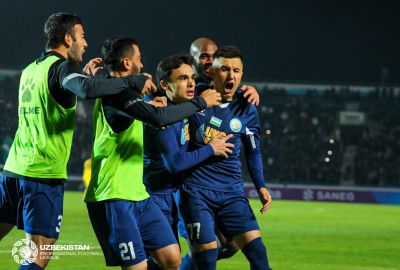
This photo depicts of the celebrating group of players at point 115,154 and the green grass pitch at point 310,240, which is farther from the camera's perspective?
the green grass pitch at point 310,240

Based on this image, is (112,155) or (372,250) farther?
(372,250)

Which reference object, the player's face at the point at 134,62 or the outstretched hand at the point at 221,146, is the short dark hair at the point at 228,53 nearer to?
the outstretched hand at the point at 221,146

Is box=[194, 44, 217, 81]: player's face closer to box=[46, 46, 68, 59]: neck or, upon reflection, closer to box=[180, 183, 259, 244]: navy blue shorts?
box=[180, 183, 259, 244]: navy blue shorts

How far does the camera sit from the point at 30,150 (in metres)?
5.45

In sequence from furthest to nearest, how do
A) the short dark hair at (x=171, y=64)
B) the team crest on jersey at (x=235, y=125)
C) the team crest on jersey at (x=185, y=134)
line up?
the team crest on jersey at (x=235, y=125) → the team crest on jersey at (x=185, y=134) → the short dark hair at (x=171, y=64)

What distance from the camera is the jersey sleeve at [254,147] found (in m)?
6.59

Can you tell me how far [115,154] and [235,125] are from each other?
1.45 m

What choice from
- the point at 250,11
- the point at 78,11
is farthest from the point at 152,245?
the point at 250,11

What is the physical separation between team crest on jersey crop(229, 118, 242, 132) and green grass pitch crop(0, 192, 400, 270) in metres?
3.39

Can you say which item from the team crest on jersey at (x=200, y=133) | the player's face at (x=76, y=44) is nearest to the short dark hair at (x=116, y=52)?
the player's face at (x=76, y=44)

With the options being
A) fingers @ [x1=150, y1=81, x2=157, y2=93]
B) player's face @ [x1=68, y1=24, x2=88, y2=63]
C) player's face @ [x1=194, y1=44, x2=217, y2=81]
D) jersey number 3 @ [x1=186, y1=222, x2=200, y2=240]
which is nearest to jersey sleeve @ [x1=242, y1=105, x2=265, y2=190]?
jersey number 3 @ [x1=186, y1=222, x2=200, y2=240]

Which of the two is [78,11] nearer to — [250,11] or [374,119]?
[374,119]

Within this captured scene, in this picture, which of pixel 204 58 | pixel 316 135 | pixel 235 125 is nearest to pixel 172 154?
pixel 235 125

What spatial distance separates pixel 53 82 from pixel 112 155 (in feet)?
2.07
